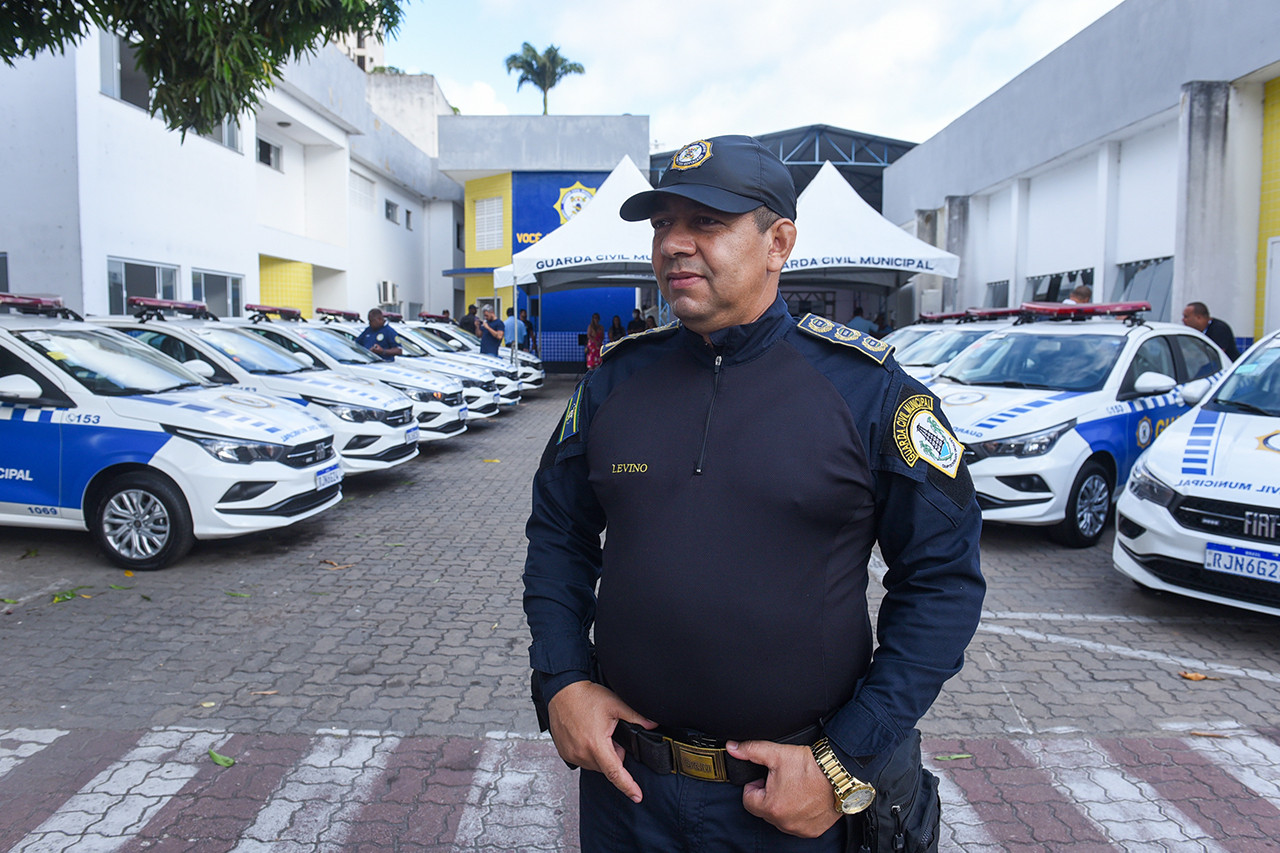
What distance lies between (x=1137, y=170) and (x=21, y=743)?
56.4ft

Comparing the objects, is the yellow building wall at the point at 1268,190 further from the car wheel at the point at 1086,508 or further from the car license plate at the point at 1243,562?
the car license plate at the point at 1243,562

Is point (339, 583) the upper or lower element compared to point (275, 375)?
lower

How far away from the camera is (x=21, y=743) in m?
3.69

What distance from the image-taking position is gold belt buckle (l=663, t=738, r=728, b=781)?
1.66 metres

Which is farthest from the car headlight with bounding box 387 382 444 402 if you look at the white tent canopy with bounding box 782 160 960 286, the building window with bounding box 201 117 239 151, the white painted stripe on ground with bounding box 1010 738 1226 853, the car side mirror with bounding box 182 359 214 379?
the building window with bounding box 201 117 239 151

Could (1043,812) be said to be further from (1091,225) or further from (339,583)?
(1091,225)

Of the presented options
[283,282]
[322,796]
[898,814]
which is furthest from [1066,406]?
[283,282]

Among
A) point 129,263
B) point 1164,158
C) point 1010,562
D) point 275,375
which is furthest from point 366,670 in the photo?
point 1164,158

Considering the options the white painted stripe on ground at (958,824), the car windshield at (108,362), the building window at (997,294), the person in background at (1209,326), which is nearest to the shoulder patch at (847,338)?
the white painted stripe on ground at (958,824)

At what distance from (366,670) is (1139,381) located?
5702mm

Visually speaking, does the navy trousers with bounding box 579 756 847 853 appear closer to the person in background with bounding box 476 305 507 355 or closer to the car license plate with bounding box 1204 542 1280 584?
the car license plate with bounding box 1204 542 1280 584

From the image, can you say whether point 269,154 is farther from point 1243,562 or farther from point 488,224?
point 1243,562

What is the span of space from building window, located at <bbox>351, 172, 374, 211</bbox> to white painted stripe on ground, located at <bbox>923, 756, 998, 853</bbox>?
2533 centimetres

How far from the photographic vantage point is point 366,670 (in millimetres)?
4512
